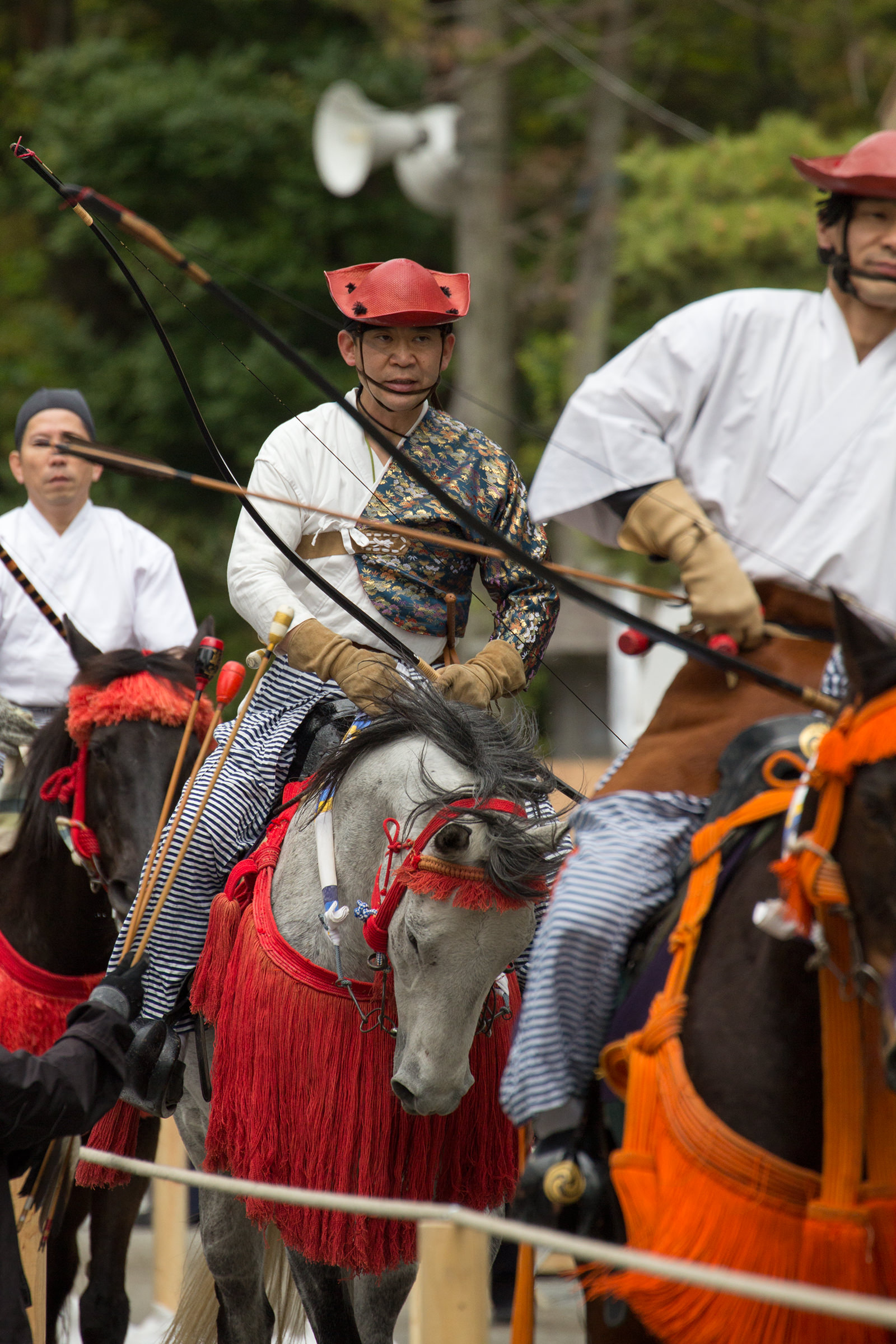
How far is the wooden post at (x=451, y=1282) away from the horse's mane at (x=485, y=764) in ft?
2.40

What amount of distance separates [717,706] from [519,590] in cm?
133

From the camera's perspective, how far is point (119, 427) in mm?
16422

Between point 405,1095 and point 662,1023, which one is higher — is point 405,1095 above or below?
below

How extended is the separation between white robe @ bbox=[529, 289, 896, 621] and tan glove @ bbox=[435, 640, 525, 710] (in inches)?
35.9

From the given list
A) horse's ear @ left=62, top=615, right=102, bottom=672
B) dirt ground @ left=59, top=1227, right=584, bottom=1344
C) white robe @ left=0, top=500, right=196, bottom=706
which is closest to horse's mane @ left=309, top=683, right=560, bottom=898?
horse's ear @ left=62, top=615, right=102, bottom=672

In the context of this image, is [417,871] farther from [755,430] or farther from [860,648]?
[860,648]

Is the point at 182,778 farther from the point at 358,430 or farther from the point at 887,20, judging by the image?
the point at 887,20

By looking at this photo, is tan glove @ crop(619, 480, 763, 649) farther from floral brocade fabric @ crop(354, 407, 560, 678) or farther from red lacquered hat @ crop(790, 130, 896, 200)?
floral brocade fabric @ crop(354, 407, 560, 678)

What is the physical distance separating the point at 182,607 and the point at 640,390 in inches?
119

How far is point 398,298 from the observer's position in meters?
3.93

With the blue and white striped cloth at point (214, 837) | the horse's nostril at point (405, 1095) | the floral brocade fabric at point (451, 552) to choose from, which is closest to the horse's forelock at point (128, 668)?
the blue and white striped cloth at point (214, 837)

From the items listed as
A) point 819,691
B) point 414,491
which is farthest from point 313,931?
point 819,691

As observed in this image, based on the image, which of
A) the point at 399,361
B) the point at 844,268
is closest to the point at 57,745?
the point at 399,361

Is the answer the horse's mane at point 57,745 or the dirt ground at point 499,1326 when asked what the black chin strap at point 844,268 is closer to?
the horse's mane at point 57,745
